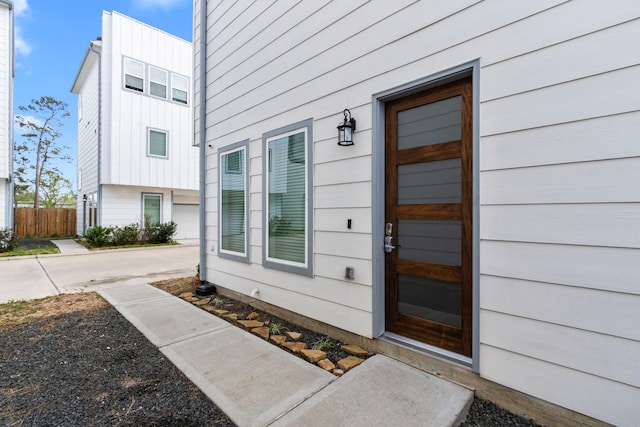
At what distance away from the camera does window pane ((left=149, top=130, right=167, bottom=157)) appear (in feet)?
38.7

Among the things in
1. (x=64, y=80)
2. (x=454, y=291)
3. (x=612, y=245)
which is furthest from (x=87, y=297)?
(x=64, y=80)

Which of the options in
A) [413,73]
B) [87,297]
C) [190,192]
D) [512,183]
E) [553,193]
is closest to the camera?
[553,193]

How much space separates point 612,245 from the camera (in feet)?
5.11

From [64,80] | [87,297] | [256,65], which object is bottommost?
[87,297]

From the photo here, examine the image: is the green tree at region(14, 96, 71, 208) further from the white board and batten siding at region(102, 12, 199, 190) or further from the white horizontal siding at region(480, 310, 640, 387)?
the white horizontal siding at region(480, 310, 640, 387)

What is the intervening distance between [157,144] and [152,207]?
101 inches

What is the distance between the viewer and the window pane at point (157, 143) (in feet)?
38.7

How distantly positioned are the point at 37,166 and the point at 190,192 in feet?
32.1

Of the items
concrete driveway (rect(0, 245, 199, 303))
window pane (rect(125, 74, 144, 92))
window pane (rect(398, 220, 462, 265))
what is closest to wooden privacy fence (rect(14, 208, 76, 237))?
concrete driveway (rect(0, 245, 199, 303))

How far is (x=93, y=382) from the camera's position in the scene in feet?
7.34

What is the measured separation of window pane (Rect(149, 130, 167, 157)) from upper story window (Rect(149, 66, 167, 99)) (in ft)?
5.02

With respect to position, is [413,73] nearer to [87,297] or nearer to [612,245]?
[612,245]

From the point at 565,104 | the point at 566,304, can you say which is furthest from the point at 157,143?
the point at 566,304

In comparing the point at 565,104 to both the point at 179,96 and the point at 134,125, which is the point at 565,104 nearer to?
the point at 134,125
